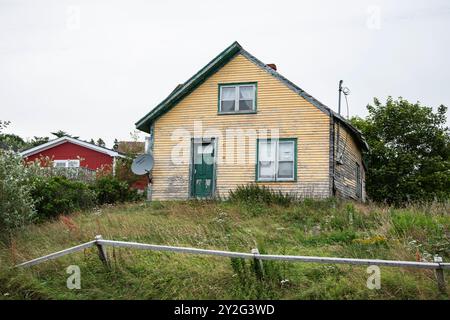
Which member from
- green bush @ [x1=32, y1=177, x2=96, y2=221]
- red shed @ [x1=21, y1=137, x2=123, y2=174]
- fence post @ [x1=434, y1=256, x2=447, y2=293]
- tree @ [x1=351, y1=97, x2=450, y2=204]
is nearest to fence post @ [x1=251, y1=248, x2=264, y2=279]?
fence post @ [x1=434, y1=256, x2=447, y2=293]

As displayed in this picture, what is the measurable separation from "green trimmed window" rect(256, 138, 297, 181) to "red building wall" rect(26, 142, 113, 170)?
51.8 feet

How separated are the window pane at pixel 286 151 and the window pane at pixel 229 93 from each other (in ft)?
9.19

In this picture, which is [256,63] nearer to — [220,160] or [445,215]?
[220,160]

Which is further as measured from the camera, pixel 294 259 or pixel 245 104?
pixel 245 104

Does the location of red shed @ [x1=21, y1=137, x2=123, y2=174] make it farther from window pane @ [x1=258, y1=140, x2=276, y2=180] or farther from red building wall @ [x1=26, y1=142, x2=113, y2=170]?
window pane @ [x1=258, y1=140, x2=276, y2=180]

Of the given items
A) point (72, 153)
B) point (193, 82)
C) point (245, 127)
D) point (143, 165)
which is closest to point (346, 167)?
point (245, 127)

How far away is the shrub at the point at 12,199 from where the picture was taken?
13.8 meters

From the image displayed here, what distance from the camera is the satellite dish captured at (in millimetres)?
21394

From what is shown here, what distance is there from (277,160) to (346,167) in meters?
3.49

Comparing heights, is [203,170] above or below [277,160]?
below

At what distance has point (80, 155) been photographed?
34.7 metres

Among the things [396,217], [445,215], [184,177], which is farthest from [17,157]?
[445,215]

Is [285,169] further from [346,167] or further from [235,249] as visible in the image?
[235,249]
